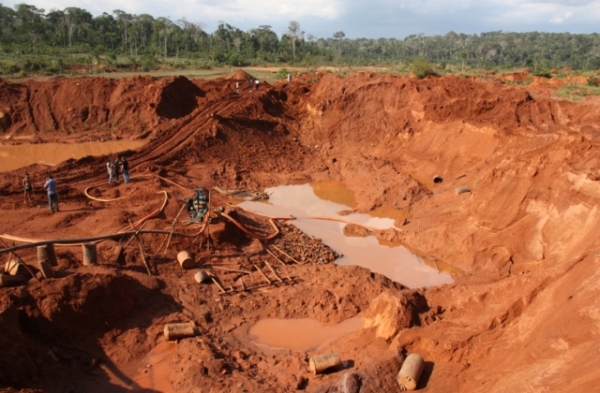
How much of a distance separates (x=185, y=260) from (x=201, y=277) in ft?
2.33

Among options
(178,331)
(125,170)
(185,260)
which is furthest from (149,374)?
(125,170)

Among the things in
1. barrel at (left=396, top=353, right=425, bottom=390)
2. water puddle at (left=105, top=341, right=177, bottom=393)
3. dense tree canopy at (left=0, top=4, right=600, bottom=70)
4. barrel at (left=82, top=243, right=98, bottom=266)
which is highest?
dense tree canopy at (left=0, top=4, right=600, bottom=70)

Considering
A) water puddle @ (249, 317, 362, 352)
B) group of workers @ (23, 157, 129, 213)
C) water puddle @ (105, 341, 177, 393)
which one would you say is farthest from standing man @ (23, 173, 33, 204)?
water puddle @ (249, 317, 362, 352)

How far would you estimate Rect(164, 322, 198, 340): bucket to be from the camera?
10.3 metres

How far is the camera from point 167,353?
395 inches

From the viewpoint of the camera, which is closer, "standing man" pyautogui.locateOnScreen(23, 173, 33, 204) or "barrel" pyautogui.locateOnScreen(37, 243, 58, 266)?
Answer: "barrel" pyautogui.locateOnScreen(37, 243, 58, 266)

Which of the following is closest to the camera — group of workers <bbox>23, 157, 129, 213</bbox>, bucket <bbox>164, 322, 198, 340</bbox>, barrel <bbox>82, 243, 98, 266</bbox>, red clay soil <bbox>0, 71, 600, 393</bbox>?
red clay soil <bbox>0, 71, 600, 393</bbox>

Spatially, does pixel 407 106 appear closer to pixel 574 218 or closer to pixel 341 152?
pixel 341 152

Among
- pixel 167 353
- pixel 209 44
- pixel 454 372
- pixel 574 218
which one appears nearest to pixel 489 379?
pixel 454 372

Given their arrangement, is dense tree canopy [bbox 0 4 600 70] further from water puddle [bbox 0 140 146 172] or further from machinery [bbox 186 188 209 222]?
machinery [bbox 186 188 209 222]

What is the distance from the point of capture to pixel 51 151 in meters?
25.6

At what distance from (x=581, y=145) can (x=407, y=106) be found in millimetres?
12491

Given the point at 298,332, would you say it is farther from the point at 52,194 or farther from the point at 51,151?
the point at 51,151

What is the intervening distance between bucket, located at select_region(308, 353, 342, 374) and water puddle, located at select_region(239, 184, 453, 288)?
207 inches
